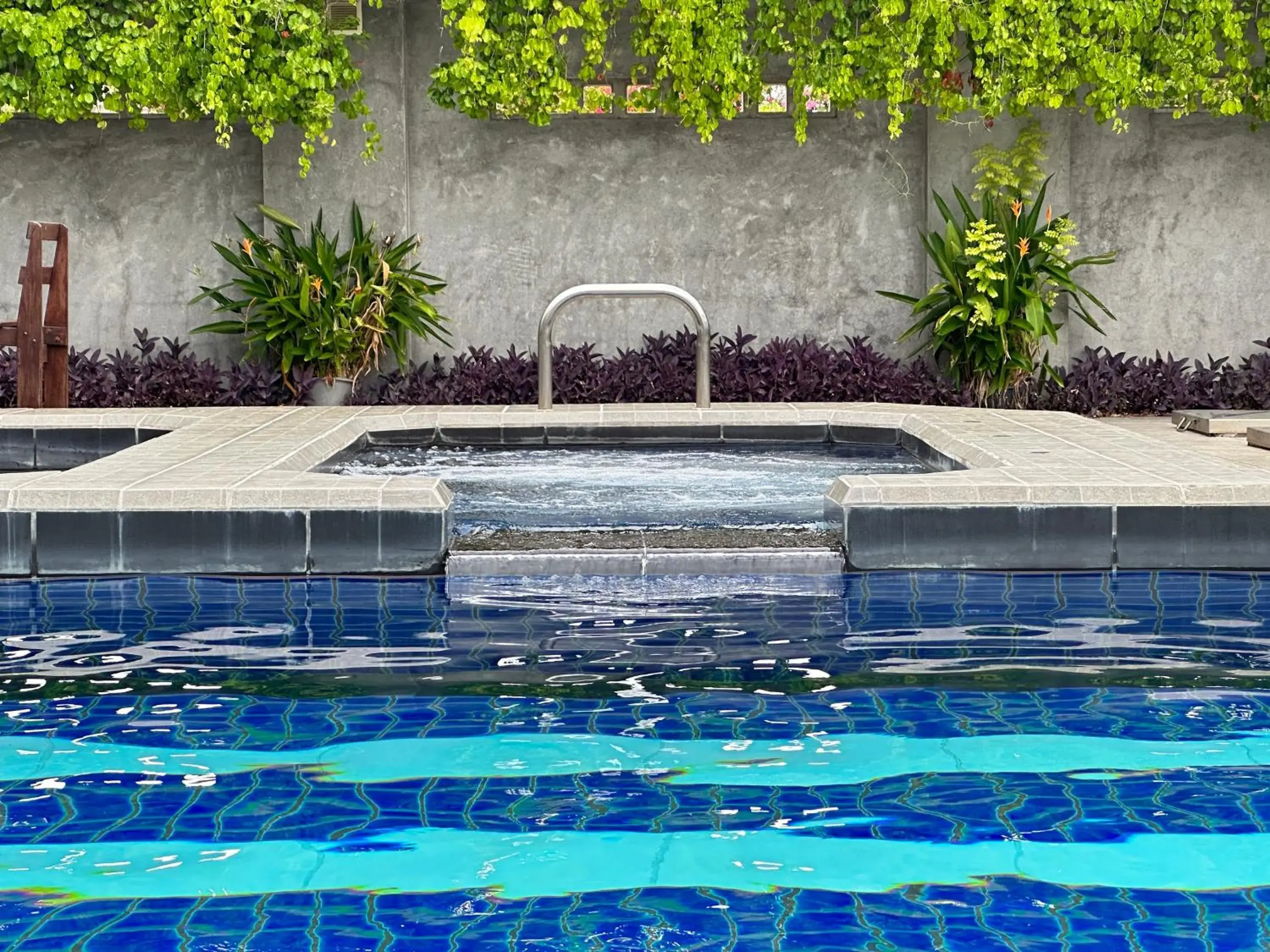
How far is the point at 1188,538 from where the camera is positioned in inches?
224

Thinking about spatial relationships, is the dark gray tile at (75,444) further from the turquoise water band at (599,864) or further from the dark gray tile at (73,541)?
the turquoise water band at (599,864)

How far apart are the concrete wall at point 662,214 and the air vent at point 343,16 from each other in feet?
1.85

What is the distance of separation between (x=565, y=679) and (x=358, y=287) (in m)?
7.37

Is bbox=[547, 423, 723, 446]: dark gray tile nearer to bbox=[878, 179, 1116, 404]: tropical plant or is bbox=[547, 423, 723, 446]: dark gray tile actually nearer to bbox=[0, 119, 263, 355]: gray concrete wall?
bbox=[878, 179, 1116, 404]: tropical plant

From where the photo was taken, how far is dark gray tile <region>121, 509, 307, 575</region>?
5629 mm

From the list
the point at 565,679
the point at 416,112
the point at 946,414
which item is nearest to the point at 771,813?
the point at 565,679

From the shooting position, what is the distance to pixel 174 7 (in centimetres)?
1082

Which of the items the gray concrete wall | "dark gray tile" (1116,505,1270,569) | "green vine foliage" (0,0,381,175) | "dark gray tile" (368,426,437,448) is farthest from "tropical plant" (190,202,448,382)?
"dark gray tile" (1116,505,1270,569)

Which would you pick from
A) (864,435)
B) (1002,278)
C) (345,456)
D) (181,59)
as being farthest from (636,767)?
(181,59)

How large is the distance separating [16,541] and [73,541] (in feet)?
0.60

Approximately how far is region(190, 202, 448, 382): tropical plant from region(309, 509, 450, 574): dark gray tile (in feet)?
18.7

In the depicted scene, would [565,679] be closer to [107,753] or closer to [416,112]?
[107,753]

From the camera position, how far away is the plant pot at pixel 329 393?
37.1 ft

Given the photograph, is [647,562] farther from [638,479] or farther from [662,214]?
[662,214]
